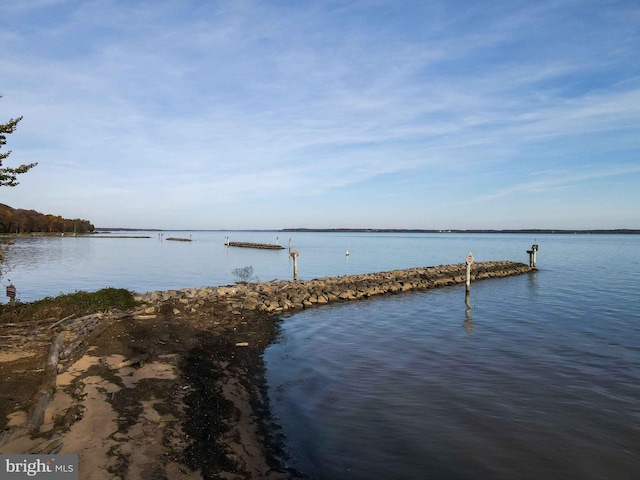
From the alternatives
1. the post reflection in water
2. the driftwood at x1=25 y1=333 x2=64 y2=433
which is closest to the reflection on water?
the post reflection in water

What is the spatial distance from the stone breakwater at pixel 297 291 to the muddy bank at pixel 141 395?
386 centimetres

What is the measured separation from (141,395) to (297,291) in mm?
16653

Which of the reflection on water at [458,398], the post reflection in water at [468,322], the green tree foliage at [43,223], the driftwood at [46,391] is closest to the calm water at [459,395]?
the reflection on water at [458,398]

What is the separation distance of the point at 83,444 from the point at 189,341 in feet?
23.3

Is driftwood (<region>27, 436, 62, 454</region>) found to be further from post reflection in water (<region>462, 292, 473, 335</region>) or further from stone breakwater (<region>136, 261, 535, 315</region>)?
post reflection in water (<region>462, 292, 473, 335</region>)

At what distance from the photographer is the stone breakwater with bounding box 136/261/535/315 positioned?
65.6 ft

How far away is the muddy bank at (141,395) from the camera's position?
5.74m

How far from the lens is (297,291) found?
24422mm

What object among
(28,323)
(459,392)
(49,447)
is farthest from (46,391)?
(459,392)

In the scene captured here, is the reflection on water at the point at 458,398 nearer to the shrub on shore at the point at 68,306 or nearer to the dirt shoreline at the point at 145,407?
the dirt shoreline at the point at 145,407

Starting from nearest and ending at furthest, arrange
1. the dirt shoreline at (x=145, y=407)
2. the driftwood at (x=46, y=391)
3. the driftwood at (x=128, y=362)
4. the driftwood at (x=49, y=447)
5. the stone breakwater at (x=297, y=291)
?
the driftwood at (x=49, y=447), the dirt shoreline at (x=145, y=407), the driftwood at (x=46, y=391), the driftwood at (x=128, y=362), the stone breakwater at (x=297, y=291)

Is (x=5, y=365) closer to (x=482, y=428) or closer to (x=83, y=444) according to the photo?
(x=83, y=444)

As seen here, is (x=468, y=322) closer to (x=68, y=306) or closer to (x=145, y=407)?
(x=145, y=407)

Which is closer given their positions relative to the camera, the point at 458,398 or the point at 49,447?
the point at 49,447
